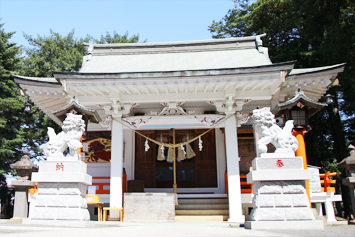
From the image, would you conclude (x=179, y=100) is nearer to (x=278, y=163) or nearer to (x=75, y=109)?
(x=75, y=109)

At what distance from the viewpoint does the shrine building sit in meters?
8.91

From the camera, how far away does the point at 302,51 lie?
58.0 feet

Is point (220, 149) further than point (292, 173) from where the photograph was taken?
Yes

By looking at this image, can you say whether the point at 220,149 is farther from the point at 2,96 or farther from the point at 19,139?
the point at 2,96

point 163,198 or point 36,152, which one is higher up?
point 36,152

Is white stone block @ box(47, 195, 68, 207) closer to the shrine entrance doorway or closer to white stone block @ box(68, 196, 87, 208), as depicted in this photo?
white stone block @ box(68, 196, 87, 208)

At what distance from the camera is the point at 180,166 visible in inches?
483

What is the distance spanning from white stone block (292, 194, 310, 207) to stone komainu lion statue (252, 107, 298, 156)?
3.05 ft

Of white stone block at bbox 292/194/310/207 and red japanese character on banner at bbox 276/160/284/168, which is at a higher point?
red japanese character on banner at bbox 276/160/284/168

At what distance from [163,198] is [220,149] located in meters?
4.23

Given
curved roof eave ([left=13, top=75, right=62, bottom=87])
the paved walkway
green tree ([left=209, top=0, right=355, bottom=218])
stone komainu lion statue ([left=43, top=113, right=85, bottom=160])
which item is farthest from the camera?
green tree ([left=209, top=0, right=355, bottom=218])

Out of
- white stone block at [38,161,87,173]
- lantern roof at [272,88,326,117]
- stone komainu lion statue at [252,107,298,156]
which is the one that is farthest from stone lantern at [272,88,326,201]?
white stone block at [38,161,87,173]

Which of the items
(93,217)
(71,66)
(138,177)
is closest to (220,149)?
(138,177)

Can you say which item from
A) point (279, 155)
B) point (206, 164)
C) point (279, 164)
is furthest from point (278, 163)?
point (206, 164)
